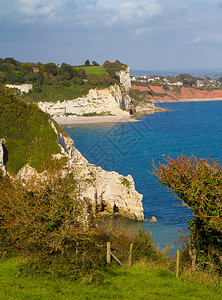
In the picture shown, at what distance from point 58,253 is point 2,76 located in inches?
4417

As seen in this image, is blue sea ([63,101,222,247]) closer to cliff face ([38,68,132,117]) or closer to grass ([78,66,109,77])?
cliff face ([38,68,132,117])

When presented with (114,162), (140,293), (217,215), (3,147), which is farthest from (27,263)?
(114,162)

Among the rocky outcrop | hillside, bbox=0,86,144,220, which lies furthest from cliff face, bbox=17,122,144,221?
the rocky outcrop

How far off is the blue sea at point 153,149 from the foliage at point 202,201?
2326 millimetres

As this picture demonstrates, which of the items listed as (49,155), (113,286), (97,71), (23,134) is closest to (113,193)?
(49,155)

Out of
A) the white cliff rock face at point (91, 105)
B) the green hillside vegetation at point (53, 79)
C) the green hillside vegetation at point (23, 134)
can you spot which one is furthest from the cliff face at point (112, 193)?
the white cliff rock face at point (91, 105)

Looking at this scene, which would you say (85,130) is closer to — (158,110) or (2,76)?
(2,76)

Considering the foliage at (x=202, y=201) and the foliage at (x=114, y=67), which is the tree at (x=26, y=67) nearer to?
the foliage at (x=114, y=67)

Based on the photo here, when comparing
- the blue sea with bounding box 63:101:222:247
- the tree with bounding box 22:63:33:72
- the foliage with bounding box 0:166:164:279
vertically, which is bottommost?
the blue sea with bounding box 63:101:222:247

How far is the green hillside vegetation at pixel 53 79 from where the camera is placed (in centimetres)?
11600

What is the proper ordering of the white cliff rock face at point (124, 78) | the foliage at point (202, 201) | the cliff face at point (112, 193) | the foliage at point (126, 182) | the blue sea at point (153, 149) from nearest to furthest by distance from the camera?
1. the foliage at point (202, 201)
2. the blue sea at point (153, 149)
3. the cliff face at point (112, 193)
4. the foliage at point (126, 182)
5. the white cliff rock face at point (124, 78)

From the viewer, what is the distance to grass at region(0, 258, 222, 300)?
10141mm

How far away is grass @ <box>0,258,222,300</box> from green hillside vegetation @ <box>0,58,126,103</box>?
102159 millimetres

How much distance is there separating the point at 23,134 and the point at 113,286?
25.6m
